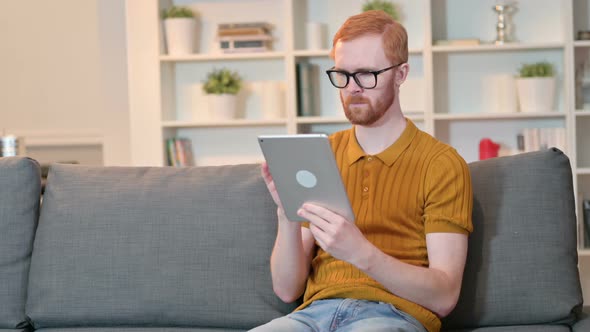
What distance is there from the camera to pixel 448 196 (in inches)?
75.8

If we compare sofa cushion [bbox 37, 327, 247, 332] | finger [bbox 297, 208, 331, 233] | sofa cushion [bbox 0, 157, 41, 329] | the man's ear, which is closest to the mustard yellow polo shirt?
the man's ear

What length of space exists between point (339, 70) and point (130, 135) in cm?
306

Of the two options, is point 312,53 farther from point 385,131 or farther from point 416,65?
point 385,131

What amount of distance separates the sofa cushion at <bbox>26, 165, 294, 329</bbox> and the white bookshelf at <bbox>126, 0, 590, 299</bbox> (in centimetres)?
237

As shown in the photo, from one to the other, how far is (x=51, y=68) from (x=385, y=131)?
4.54m

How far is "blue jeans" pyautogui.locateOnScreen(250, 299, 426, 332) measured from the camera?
1823 millimetres

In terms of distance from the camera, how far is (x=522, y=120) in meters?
4.73

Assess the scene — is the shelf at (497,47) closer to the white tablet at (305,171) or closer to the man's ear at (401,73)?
the man's ear at (401,73)

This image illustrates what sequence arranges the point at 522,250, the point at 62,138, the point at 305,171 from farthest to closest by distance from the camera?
the point at 62,138, the point at 522,250, the point at 305,171

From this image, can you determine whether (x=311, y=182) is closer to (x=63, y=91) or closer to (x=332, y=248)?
(x=332, y=248)

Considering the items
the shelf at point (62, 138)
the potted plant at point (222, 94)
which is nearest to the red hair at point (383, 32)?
the potted plant at point (222, 94)

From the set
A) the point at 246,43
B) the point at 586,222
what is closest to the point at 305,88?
the point at 246,43

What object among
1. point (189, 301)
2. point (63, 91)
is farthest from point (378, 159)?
point (63, 91)

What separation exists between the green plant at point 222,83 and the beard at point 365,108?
2.84 metres
